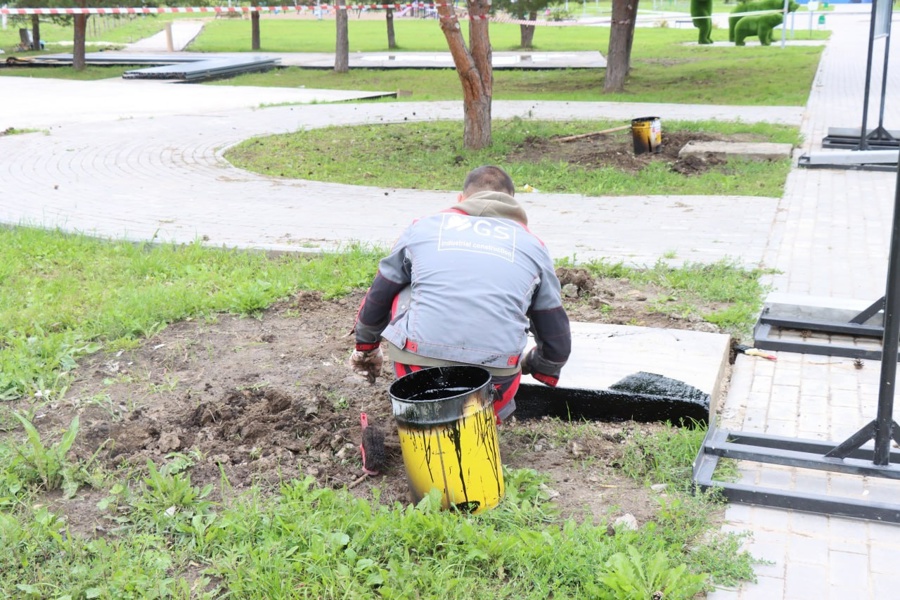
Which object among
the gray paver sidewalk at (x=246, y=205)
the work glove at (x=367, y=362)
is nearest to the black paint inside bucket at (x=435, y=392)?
the work glove at (x=367, y=362)

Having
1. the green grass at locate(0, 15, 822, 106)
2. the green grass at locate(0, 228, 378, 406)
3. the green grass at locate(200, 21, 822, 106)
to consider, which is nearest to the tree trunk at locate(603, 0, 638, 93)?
the green grass at locate(200, 21, 822, 106)

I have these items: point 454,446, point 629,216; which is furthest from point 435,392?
point 629,216

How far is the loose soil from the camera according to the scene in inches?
145

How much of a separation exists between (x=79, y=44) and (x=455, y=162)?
69.6 ft

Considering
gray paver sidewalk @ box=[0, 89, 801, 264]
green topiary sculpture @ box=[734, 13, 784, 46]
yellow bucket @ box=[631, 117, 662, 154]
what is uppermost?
green topiary sculpture @ box=[734, 13, 784, 46]

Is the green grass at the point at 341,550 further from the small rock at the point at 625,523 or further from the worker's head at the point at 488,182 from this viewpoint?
the worker's head at the point at 488,182

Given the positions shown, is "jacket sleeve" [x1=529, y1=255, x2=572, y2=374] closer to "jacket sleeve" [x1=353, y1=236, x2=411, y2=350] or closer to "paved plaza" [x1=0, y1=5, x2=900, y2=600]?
"jacket sleeve" [x1=353, y1=236, x2=411, y2=350]

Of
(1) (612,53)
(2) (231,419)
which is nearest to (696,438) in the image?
(2) (231,419)

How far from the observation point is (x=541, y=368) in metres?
3.86

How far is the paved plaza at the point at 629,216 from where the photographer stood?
11.1 feet

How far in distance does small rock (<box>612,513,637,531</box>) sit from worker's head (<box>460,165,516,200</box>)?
1405mm

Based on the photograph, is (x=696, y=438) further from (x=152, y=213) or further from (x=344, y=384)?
(x=152, y=213)

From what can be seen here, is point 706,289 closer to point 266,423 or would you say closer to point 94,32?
point 266,423

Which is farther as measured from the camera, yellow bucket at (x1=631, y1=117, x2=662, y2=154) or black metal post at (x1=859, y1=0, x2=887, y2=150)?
yellow bucket at (x1=631, y1=117, x2=662, y2=154)
